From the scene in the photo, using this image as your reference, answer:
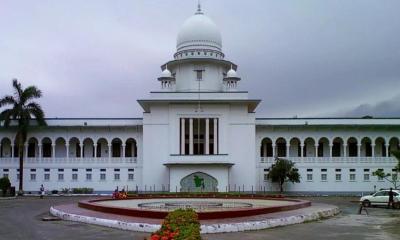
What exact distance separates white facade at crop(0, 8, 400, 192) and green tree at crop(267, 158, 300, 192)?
78.6 inches

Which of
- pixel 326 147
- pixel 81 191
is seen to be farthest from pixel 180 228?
pixel 326 147

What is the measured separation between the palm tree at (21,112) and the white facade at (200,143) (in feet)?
12.6

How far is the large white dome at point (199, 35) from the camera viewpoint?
57.8 meters

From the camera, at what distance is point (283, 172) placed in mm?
52219

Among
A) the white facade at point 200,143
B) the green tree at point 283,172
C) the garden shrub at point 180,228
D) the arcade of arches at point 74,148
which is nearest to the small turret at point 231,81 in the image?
the white facade at point 200,143

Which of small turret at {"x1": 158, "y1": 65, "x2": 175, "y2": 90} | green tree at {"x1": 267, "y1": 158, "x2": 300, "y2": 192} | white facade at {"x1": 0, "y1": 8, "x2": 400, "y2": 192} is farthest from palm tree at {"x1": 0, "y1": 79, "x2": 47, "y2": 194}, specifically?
green tree at {"x1": 267, "y1": 158, "x2": 300, "y2": 192}

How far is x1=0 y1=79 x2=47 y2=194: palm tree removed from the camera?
169 feet

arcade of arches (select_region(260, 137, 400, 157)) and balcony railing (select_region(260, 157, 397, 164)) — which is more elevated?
arcade of arches (select_region(260, 137, 400, 157))

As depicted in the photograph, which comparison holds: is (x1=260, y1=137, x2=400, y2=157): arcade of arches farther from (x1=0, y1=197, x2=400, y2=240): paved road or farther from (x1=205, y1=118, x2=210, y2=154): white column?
(x1=0, y1=197, x2=400, y2=240): paved road

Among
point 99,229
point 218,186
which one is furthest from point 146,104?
point 99,229

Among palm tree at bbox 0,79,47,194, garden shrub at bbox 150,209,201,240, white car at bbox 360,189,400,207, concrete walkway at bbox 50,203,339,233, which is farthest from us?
palm tree at bbox 0,79,47,194

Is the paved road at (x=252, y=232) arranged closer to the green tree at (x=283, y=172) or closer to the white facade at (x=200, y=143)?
the white facade at (x=200, y=143)

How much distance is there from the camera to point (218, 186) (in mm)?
50562

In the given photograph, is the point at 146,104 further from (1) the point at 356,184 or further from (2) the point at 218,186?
(1) the point at 356,184
